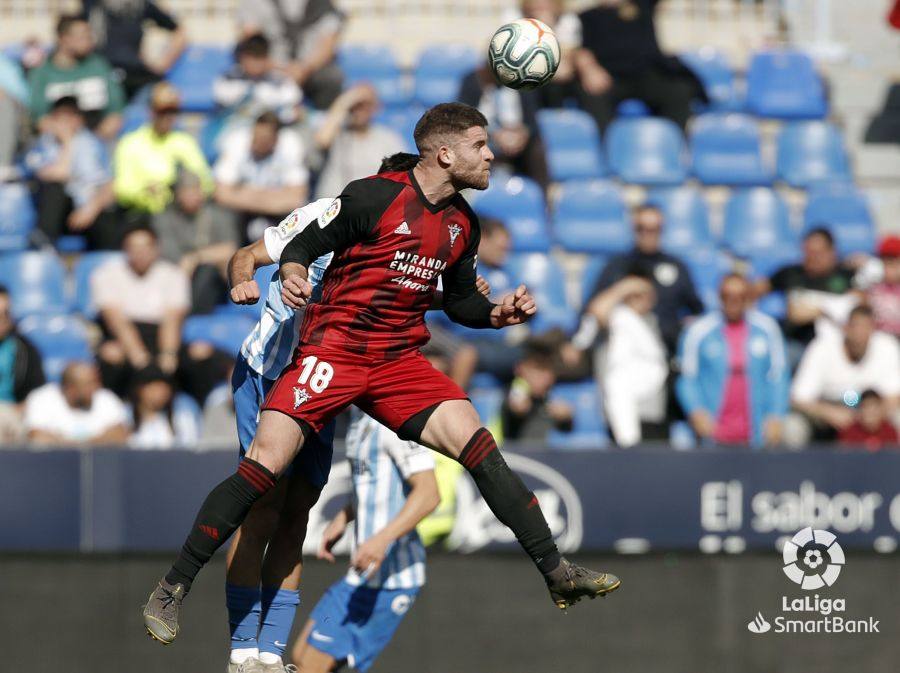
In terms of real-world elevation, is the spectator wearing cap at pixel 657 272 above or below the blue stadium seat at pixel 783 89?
below

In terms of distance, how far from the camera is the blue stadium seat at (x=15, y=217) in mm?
12148

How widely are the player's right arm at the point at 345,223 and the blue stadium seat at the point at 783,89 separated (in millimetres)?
8716

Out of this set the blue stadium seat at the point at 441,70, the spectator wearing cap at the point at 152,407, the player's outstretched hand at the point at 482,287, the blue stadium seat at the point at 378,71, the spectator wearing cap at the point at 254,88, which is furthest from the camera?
the blue stadium seat at the point at 378,71

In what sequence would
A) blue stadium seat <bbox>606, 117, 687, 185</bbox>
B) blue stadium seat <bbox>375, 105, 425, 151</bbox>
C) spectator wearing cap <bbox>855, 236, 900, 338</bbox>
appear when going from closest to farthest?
spectator wearing cap <bbox>855, 236, 900, 338</bbox> → blue stadium seat <bbox>375, 105, 425, 151</bbox> → blue stadium seat <bbox>606, 117, 687, 185</bbox>

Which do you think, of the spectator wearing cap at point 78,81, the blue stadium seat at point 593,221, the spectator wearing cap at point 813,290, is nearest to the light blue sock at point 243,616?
the spectator wearing cap at point 813,290

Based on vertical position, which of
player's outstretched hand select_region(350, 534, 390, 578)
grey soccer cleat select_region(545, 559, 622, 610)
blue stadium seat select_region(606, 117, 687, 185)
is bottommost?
player's outstretched hand select_region(350, 534, 390, 578)

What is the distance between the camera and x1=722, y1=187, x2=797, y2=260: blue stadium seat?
42.1ft

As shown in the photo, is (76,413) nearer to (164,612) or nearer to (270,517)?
(270,517)

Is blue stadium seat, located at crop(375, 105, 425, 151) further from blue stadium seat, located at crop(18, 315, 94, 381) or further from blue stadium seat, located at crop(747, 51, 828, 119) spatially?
blue stadium seat, located at crop(747, 51, 828, 119)

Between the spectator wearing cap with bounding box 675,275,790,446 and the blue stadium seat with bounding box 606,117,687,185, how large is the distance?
8.94 ft

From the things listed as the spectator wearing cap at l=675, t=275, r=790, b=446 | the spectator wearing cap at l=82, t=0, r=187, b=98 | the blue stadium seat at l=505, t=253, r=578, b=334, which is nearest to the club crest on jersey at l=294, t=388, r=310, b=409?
the spectator wearing cap at l=675, t=275, r=790, b=446

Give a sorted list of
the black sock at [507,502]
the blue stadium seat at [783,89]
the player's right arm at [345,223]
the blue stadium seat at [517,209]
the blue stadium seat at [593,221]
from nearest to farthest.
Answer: the player's right arm at [345,223] < the black sock at [507,502] < the blue stadium seat at [517,209] < the blue stadium seat at [593,221] < the blue stadium seat at [783,89]

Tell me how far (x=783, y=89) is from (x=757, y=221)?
1859 millimetres

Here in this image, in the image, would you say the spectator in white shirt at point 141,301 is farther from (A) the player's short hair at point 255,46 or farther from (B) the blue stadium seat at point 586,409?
(B) the blue stadium seat at point 586,409
